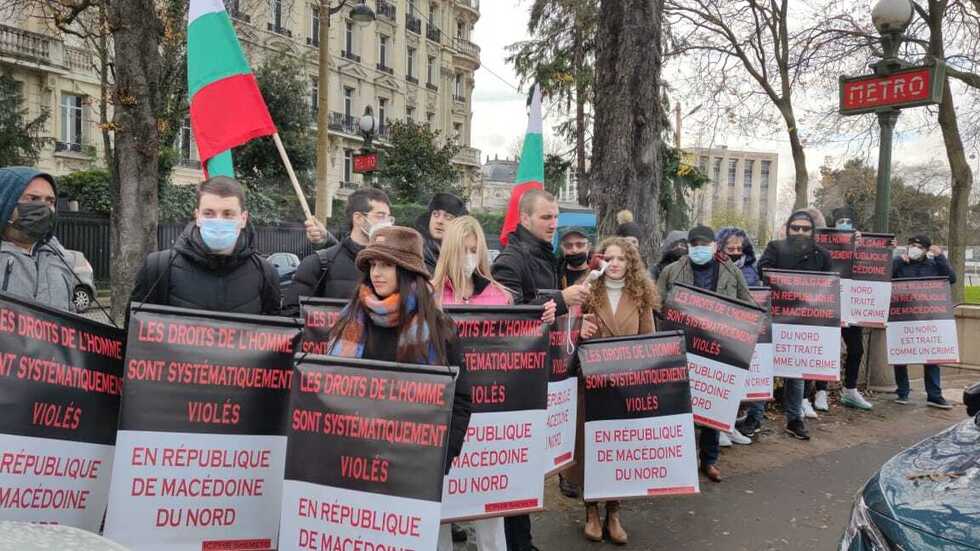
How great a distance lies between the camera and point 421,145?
3578cm

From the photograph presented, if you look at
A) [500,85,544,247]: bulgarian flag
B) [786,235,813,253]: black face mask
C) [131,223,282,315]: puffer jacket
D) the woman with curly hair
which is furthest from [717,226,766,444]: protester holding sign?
[131,223,282,315]: puffer jacket

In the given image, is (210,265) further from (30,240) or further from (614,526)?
(614,526)

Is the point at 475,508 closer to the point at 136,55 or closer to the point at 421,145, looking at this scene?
the point at 136,55

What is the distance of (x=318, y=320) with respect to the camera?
3.70 metres

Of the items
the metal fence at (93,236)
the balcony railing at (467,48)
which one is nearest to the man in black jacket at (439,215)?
the metal fence at (93,236)

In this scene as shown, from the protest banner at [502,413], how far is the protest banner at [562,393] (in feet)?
1.45

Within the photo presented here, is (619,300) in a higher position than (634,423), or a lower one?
higher

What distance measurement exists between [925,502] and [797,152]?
17991 mm

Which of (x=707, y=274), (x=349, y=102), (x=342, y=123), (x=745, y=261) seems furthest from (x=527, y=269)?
(x=349, y=102)

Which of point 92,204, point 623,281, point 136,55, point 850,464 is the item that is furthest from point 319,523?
point 92,204

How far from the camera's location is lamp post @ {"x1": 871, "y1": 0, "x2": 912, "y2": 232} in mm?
8508

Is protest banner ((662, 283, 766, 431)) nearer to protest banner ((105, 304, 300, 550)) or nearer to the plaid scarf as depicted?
the plaid scarf

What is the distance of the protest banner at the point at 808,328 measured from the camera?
7.20m

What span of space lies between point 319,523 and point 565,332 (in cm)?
223
